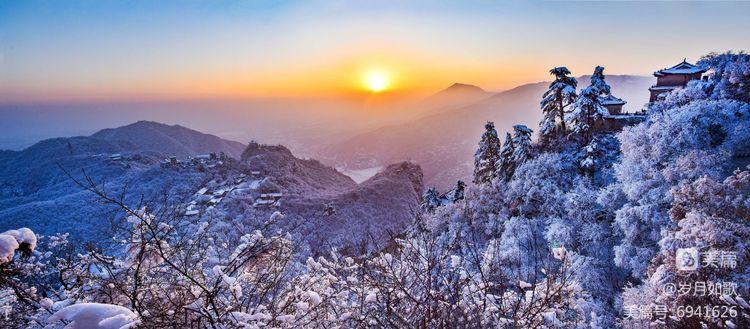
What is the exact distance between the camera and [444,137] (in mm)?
132625

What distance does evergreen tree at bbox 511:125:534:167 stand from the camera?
24.6 m

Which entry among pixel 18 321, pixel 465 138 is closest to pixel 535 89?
pixel 465 138

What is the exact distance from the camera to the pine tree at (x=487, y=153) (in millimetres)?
28953

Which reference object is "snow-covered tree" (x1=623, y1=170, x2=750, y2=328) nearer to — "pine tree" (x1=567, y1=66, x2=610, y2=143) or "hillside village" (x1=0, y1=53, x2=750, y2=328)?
"hillside village" (x1=0, y1=53, x2=750, y2=328)

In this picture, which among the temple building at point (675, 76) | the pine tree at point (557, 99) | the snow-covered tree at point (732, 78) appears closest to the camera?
the snow-covered tree at point (732, 78)

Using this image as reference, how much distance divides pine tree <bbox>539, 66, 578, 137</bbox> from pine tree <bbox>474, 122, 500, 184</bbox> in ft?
14.1

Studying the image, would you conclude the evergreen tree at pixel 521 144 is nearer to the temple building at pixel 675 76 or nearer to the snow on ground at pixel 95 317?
the temple building at pixel 675 76

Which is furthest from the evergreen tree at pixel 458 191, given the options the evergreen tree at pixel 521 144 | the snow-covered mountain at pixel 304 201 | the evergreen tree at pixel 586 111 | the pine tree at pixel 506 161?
the evergreen tree at pixel 586 111

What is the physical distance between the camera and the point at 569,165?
858 inches

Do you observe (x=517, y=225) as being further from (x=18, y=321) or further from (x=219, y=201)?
(x=219, y=201)

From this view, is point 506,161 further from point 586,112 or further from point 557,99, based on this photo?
point 586,112

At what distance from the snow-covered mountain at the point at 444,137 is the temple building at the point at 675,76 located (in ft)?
196

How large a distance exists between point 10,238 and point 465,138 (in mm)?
128962

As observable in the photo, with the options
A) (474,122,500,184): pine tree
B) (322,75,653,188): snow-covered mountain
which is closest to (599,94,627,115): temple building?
(474,122,500,184): pine tree
